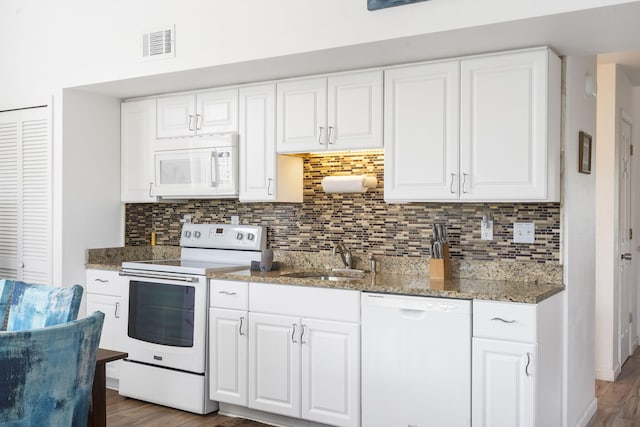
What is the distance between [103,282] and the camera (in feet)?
14.8

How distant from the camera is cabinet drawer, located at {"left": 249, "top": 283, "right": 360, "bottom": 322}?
137 inches

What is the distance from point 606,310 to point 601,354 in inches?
13.2

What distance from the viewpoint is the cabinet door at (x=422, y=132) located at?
3.49 metres

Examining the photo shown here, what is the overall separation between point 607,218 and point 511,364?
2.51 meters

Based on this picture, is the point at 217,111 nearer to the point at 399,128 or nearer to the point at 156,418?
the point at 399,128

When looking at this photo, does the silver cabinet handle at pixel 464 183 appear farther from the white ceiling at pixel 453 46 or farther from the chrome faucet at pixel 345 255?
the chrome faucet at pixel 345 255

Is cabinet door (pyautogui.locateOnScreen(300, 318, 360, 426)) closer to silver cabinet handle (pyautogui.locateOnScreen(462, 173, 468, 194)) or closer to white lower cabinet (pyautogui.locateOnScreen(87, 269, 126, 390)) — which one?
silver cabinet handle (pyautogui.locateOnScreen(462, 173, 468, 194))

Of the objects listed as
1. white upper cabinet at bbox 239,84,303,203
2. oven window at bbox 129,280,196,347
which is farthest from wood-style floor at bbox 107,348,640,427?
white upper cabinet at bbox 239,84,303,203

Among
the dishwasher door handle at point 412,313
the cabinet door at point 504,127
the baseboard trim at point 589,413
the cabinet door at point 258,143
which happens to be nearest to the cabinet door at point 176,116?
the cabinet door at point 258,143

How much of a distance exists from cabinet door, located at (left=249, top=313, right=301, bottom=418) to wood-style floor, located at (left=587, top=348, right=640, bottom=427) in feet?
5.87

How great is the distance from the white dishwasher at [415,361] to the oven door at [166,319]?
109 cm

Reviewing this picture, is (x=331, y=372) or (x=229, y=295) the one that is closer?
(x=331, y=372)

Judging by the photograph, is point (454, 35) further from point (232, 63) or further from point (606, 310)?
point (606, 310)

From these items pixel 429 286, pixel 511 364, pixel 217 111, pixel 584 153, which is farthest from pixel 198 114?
pixel 511 364
